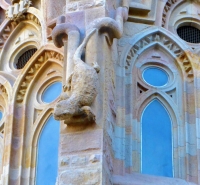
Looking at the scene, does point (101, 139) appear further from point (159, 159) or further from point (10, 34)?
point (10, 34)

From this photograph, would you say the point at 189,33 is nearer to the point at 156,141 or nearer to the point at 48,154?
the point at 156,141

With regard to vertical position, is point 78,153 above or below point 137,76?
below

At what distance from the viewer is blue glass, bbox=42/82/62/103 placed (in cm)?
1355

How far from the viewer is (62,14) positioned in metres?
13.2

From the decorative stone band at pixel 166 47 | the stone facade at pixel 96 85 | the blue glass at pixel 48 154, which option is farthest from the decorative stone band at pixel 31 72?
the decorative stone band at pixel 166 47

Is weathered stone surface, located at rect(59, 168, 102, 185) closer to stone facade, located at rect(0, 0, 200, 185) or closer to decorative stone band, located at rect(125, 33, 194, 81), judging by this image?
stone facade, located at rect(0, 0, 200, 185)

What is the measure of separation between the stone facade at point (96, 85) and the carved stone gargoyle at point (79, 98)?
0.01m

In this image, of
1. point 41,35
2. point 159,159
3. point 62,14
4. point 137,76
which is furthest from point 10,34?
point 159,159

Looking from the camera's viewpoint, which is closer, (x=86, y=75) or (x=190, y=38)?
(x=86, y=75)

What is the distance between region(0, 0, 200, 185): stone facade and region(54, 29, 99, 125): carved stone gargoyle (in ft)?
0.04

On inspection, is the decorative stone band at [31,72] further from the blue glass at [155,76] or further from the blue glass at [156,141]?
the blue glass at [156,141]

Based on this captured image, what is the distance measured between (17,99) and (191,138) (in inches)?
106

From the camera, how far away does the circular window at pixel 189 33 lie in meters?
13.5

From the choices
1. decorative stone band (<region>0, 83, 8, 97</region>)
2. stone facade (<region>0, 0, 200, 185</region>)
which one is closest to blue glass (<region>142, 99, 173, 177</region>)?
stone facade (<region>0, 0, 200, 185</region>)
